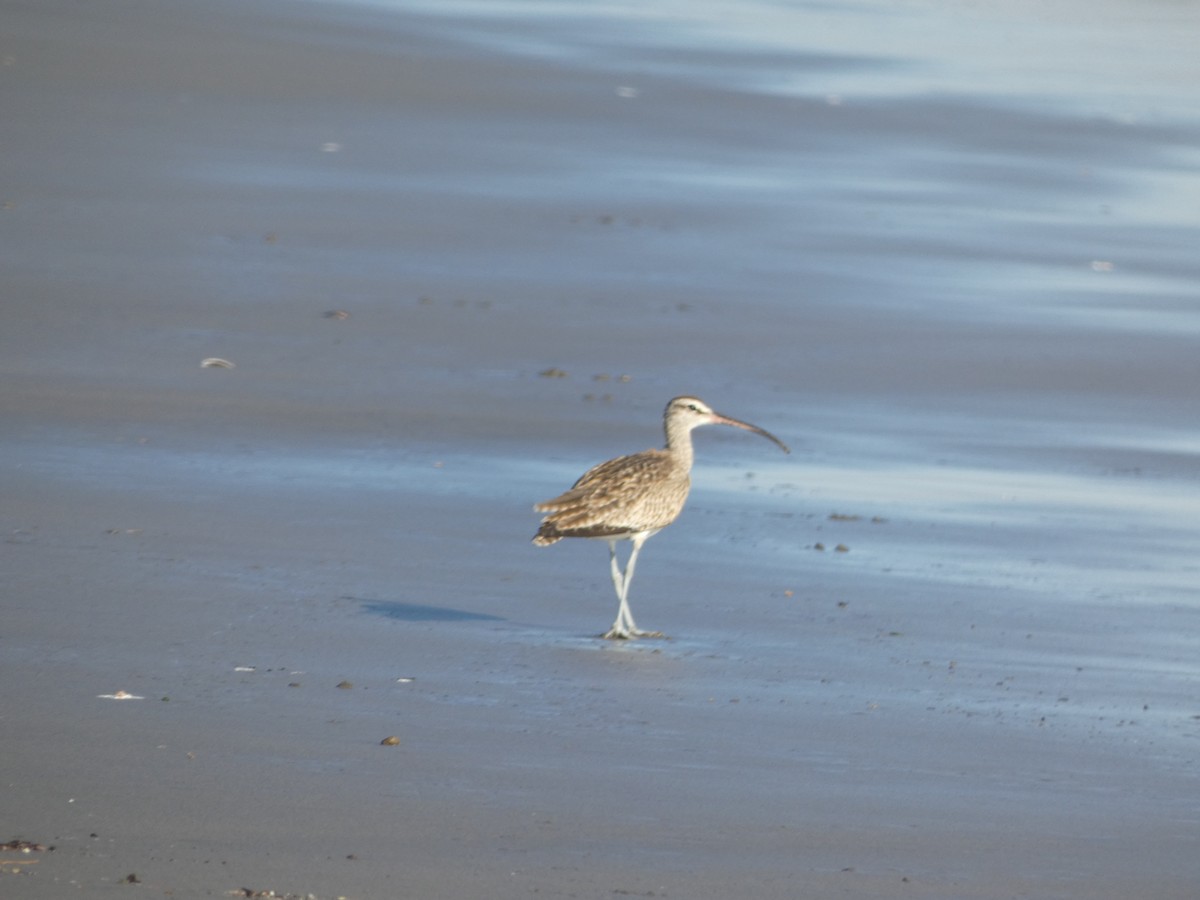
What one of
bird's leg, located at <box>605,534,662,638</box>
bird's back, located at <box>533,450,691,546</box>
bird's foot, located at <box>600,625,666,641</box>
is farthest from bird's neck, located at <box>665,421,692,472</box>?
bird's foot, located at <box>600,625,666,641</box>

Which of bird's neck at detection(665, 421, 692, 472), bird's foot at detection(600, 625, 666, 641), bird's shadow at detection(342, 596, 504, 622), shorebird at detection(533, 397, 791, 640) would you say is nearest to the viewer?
bird's foot at detection(600, 625, 666, 641)

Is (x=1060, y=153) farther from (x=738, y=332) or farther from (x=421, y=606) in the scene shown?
(x=421, y=606)

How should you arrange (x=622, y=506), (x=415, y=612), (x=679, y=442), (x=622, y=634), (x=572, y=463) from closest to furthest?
(x=622, y=634), (x=415, y=612), (x=622, y=506), (x=679, y=442), (x=572, y=463)

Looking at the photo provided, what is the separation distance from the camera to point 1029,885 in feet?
17.5

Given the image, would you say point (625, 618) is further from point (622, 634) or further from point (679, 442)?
point (679, 442)

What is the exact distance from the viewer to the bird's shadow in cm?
756

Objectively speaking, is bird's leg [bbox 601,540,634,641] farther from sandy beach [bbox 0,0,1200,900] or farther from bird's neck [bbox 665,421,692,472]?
bird's neck [bbox 665,421,692,472]

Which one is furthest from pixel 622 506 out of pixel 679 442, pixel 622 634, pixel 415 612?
pixel 415 612

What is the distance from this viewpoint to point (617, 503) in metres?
7.80

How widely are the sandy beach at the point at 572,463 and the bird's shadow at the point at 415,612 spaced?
0.09 feet

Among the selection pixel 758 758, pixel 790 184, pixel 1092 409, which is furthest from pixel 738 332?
pixel 758 758

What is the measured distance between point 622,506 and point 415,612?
34.1 inches

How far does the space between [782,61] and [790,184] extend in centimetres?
530

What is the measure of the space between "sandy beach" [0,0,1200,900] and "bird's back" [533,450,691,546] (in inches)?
14.3
